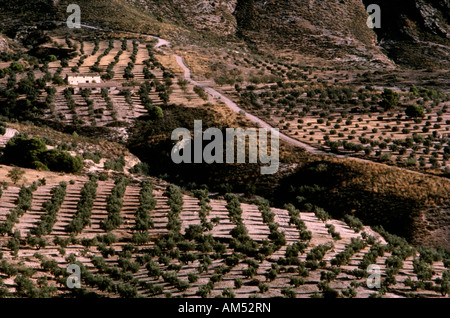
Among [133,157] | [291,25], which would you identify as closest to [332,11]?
[291,25]

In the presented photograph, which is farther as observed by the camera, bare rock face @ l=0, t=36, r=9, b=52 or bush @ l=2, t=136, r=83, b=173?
bare rock face @ l=0, t=36, r=9, b=52

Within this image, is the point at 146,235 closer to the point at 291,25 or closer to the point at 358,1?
the point at 291,25

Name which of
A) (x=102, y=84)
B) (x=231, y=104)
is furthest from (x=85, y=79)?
(x=231, y=104)

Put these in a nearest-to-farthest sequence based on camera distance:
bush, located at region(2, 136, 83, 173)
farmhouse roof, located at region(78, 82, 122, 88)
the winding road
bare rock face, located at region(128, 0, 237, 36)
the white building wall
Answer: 1. bush, located at region(2, 136, 83, 173)
2. the winding road
3. farmhouse roof, located at region(78, 82, 122, 88)
4. the white building wall
5. bare rock face, located at region(128, 0, 237, 36)

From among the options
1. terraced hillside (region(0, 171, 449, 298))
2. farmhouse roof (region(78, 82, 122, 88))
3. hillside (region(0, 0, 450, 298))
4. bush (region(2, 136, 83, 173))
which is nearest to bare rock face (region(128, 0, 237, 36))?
hillside (region(0, 0, 450, 298))

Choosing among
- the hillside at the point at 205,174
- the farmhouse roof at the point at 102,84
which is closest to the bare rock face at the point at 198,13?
the hillside at the point at 205,174

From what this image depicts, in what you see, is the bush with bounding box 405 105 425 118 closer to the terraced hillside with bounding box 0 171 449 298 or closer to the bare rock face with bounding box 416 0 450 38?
the terraced hillside with bounding box 0 171 449 298

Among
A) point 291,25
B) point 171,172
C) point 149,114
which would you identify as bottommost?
point 171,172

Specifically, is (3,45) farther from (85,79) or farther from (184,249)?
(184,249)

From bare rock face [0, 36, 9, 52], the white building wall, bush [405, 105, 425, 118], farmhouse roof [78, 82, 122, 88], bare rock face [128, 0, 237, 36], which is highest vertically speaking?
bare rock face [128, 0, 237, 36]
